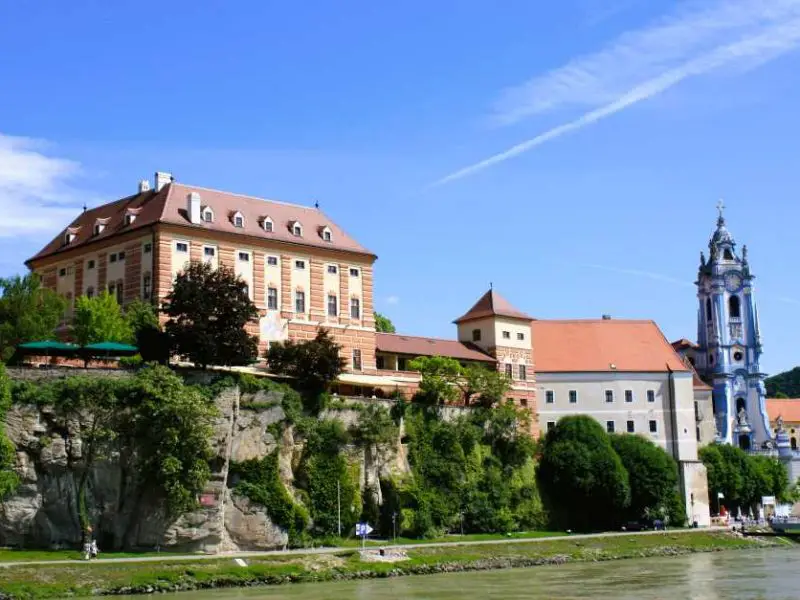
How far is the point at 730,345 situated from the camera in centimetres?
13650

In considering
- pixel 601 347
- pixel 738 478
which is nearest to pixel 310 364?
pixel 601 347

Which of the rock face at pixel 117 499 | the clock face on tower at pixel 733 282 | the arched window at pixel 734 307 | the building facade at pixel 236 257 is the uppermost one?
the clock face on tower at pixel 733 282

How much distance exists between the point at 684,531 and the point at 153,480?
43815mm

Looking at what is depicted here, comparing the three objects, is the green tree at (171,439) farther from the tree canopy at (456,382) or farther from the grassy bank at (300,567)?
the tree canopy at (456,382)

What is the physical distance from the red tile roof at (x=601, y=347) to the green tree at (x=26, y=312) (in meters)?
44.0

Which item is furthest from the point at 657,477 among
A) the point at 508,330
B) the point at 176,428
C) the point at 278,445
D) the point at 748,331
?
the point at 748,331

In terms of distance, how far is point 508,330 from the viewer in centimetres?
9431

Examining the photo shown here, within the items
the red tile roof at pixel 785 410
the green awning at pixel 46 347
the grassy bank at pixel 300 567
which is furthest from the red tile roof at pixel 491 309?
the red tile roof at pixel 785 410

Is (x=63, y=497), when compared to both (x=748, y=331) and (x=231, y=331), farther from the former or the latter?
(x=748, y=331)

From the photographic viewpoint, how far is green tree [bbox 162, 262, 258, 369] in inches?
2554

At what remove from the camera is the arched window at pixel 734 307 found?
454 ft

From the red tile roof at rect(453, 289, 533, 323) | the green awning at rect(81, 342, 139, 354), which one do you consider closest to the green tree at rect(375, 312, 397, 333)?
the red tile roof at rect(453, 289, 533, 323)

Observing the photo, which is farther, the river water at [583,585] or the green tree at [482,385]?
the green tree at [482,385]

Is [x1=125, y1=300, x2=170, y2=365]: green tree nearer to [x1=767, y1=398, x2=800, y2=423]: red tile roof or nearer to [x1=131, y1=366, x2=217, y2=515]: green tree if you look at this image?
[x1=131, y1=366, x2=217, y2=515]: green tree
